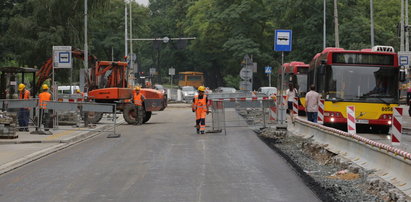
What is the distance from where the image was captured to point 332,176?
13.8 m

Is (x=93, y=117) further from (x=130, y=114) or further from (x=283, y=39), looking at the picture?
(x=283, y=39)

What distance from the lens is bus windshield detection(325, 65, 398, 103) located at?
80.4ft

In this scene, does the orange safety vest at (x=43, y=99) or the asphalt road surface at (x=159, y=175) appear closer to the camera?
the asphalt road surface at (x=159, y=175)

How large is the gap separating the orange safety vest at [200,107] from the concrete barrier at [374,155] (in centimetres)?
532

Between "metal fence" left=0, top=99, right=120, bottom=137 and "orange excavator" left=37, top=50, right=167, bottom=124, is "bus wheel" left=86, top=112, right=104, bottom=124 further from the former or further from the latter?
"metal fence" left=0, top=99, right=120, bottom=137

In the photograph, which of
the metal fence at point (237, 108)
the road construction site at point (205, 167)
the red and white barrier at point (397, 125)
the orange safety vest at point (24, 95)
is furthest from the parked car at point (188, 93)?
Answer: the red and white barrier at point (397, 125)

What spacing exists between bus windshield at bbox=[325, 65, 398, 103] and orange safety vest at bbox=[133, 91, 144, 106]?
9.45 metres

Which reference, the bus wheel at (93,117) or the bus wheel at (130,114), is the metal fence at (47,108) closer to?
the bus wheel at (93,117)

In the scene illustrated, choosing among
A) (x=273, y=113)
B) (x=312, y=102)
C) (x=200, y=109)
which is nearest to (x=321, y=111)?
(x=312, y=102)

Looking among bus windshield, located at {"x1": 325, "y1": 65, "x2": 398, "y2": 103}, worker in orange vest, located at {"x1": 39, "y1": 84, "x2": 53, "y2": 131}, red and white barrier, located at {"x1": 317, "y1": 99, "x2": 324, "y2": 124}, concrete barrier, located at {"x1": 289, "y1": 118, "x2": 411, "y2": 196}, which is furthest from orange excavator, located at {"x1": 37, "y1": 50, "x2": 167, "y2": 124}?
concrete barrier, located at {"x1": 289, "y1": 118, "x2": 411, "y2": 196}

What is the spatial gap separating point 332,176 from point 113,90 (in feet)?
66.6

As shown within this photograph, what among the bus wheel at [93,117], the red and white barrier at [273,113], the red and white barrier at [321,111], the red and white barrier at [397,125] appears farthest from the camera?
the bus wheel at [93,117]

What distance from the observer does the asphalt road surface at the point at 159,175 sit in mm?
11195

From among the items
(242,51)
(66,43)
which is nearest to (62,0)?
(66,43)
